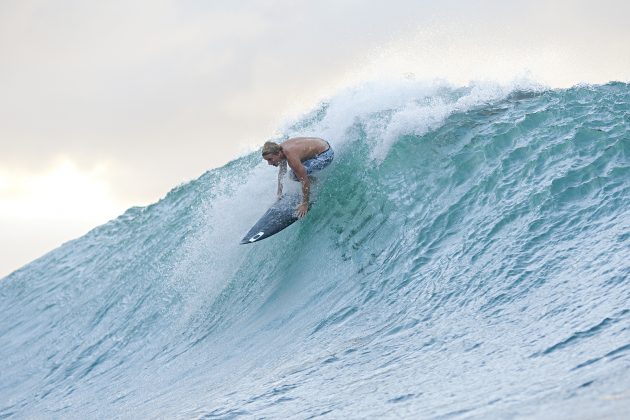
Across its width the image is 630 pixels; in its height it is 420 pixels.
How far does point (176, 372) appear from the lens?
9.38m

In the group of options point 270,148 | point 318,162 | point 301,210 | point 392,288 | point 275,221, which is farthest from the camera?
point 318,162

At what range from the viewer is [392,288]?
324 inches

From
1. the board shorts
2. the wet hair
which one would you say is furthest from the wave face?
the wet hair

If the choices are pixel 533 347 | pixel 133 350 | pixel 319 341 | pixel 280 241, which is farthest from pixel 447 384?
pixel 133 350

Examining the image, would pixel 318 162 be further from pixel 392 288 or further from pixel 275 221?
pixel 392 288

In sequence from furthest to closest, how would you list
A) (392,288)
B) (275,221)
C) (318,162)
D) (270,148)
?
(318,162), (275,221), (270,148), (392,288)

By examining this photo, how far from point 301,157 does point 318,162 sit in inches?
16.7

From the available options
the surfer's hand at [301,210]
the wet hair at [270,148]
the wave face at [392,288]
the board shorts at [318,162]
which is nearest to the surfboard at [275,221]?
the surfer's hand at [301,210]

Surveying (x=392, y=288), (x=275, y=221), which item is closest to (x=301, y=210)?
(x=275, y=221)

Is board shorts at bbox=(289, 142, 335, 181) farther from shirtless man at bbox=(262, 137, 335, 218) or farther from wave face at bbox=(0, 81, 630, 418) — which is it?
wave face at bbox=(0, 81, 630, 418)

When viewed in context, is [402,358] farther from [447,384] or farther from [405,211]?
[405,211]

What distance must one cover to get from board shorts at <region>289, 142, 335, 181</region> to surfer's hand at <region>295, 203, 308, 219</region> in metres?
0.46

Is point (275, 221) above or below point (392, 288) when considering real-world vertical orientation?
above

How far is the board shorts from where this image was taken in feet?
33.2
